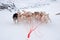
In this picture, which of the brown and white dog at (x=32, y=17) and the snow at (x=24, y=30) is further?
the brown and white dog at (x=32, y=17)

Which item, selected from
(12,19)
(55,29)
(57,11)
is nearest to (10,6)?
(12,19)

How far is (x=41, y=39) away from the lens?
4.53 feet

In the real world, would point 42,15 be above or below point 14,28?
above

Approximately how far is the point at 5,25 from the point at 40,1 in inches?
33.5

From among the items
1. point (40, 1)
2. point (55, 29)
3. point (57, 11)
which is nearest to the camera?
point (55, 29)

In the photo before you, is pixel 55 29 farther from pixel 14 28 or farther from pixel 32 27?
pixel 14 28

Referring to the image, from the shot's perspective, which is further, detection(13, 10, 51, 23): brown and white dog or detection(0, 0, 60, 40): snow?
detection(13, 10, 51, 23): brown and white dog

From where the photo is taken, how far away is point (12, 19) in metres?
1.73

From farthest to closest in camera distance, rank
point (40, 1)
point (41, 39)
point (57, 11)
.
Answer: point (40, 1)
point (57, 11)
point (41, 39)

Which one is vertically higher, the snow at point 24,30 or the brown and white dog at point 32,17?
the brown and white dog at point 32,17

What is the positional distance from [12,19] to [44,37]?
1.51ft

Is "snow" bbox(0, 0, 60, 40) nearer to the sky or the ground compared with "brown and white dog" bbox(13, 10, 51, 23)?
nearer to the ground

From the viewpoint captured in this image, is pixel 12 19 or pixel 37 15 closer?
pixel 37 15

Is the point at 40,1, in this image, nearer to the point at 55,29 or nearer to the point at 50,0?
the point at 50,0
